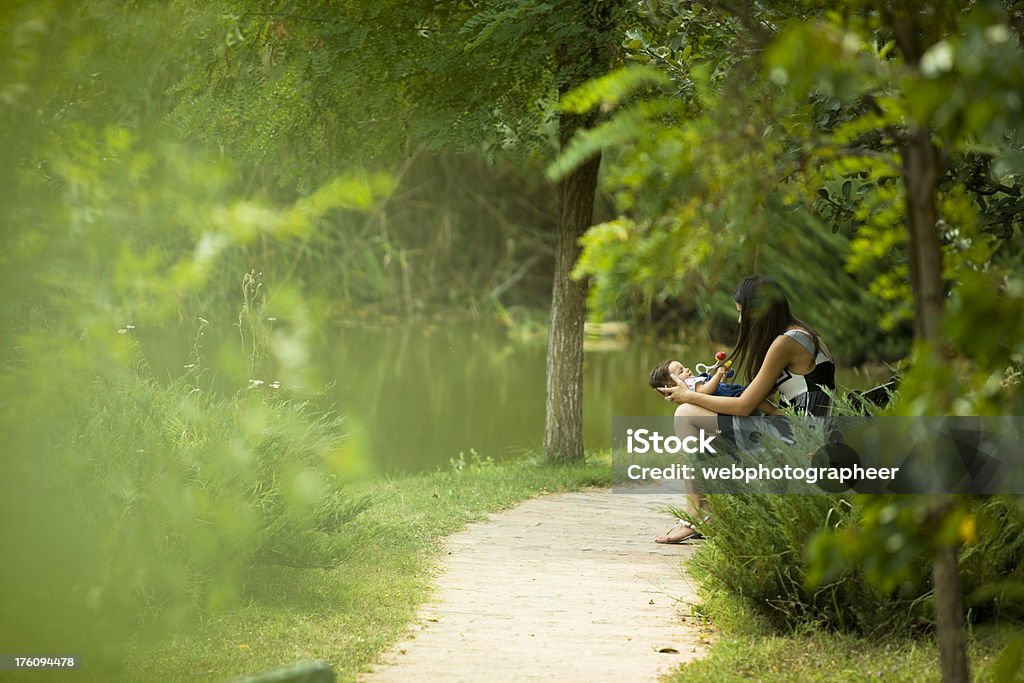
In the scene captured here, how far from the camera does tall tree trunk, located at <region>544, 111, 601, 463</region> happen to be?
850cm

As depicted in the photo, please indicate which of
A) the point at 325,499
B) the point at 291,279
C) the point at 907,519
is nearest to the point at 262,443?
the point at 325,499

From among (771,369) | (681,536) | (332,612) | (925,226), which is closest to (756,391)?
(771,369)

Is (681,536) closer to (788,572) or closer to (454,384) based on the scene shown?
(788,572)

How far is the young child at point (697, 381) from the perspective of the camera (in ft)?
19.8

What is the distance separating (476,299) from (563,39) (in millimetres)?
12601

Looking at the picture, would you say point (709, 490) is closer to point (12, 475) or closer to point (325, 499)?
point (325, 499)

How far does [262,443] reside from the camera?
200 inches

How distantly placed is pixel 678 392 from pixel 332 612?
216cm

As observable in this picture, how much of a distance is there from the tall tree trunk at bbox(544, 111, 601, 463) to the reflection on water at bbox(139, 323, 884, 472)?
1.53m

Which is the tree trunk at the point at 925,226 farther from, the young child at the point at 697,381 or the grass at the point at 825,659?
the young child at the point at 697,381

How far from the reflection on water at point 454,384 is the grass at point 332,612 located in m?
2.11

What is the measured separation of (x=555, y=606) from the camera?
15.9ft

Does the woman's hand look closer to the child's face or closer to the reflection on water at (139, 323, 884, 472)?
the child's face

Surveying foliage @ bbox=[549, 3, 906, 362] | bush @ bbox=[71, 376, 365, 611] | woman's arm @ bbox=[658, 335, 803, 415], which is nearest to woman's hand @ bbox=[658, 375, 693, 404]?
woman's arm @ bbox=[658, 335, 803, 415]
